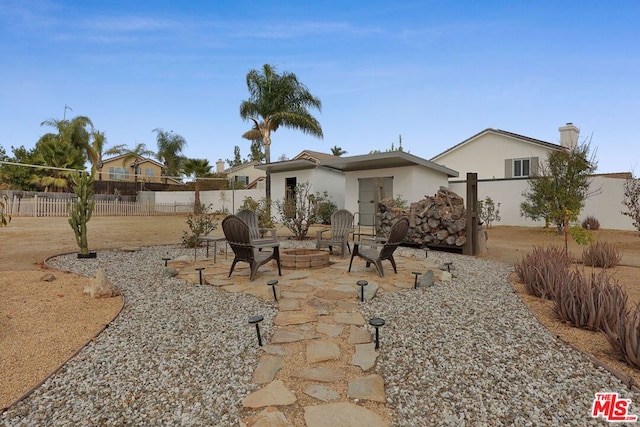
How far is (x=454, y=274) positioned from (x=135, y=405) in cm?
468

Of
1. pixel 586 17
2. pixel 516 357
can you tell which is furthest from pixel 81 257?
pixel 586 17

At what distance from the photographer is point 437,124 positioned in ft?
46.3

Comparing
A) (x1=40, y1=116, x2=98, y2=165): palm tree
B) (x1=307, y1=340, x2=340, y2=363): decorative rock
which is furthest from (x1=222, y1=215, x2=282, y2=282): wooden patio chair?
(x1=40, y1=116, x2=98, y2=165): palm tree

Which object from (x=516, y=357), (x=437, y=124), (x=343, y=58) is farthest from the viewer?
(x=437, y=124)

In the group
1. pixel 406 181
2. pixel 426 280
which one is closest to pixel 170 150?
pixel 406 181

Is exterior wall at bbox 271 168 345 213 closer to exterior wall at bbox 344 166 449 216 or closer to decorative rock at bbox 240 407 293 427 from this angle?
exterior wall at bbox 344 166 449 216

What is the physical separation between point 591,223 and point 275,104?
15254 mm

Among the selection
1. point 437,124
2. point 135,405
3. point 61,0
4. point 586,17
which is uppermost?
point 61,0

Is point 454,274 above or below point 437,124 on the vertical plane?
below

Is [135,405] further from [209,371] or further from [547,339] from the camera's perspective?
[547,339]

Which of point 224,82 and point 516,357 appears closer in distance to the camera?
point 516,357

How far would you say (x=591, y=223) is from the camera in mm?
13219

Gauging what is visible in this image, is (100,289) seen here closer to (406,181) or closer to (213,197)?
(406,181)

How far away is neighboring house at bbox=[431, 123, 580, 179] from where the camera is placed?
15367 mm
